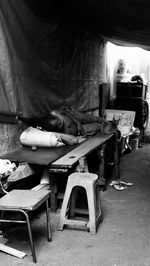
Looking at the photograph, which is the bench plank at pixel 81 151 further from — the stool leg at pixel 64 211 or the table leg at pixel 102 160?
the stool leg at pixel 64 211

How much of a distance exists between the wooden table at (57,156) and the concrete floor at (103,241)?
0.58 meters

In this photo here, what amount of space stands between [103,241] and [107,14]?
4187 millimetres

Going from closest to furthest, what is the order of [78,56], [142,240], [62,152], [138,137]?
1. [142,240]
2. [62,152]
3. [78,56]
4. [138,137]

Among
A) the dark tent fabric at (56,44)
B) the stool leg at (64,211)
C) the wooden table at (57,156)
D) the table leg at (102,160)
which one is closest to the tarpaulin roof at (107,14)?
the dark tent fabric at (56,44)

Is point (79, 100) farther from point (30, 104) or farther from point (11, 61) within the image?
point (11, 61)

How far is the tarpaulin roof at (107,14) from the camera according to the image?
17.1 ft

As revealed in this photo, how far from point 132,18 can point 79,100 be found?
2.11 meters

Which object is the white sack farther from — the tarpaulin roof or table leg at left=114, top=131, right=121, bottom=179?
the tarpaulin roof

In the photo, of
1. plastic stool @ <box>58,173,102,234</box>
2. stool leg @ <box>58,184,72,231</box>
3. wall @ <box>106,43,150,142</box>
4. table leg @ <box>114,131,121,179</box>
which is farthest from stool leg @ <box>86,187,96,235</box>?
wall @ <box>106,43,150,142</box>

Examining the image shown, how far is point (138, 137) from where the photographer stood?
8852 millimetres

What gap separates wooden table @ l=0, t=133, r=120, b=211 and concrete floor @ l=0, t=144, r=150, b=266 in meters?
0.58

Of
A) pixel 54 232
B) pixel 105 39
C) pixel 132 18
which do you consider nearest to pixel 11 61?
pixel 54 232

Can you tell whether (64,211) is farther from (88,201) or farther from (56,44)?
(56,44)

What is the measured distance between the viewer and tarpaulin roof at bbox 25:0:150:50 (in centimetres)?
520
